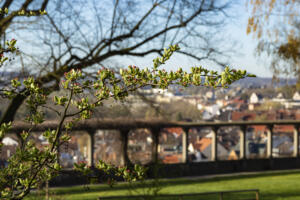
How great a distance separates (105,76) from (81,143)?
11825 millimetres

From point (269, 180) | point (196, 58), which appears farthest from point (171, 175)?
point (196, 58)

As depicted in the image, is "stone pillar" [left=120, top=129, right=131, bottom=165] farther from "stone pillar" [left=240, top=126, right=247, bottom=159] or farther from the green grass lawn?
"stone pillar" [left=240, top=126, right=247, bottom=159]

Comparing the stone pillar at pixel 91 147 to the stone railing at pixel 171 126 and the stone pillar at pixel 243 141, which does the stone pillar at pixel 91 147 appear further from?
the stone pillar at pixel 243 141

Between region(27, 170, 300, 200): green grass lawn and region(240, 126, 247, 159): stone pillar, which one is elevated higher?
region(240, 126, 247, 159): stone pillar

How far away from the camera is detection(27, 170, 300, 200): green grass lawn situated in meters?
12.1

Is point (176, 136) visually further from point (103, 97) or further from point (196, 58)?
point (103, 97)

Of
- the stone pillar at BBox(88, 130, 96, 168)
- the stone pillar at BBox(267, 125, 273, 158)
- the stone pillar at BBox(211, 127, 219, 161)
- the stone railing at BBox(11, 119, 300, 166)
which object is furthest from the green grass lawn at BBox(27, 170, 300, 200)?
the stone pillar at BBox(267, 125, 273, 158)

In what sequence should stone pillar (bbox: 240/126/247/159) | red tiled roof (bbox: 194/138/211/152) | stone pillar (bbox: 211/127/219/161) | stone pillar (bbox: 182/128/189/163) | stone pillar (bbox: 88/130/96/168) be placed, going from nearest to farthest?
stone pillar (bbox: 88/130/96/168)
stone pillar (bbox: 182/128/189/163)
stone pillar (bbox: 211/127/219/161)
stone pillar (bbox: 240/126/247/159)
red tiled roof (bbox: 194/138/211/152)

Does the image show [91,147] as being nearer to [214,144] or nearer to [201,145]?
[214,144]

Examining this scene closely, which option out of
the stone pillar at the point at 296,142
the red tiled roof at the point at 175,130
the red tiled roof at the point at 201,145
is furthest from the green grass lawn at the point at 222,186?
the red tiled roof at the point at 201,145

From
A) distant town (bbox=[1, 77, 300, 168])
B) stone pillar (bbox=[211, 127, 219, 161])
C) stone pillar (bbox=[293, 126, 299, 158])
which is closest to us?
distant town (bbox=[1, 77, 300, 168])

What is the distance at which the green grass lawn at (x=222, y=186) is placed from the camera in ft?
39.8

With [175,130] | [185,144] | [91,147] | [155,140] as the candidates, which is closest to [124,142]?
[155,140]

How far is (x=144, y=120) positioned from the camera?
1544 centimetres
